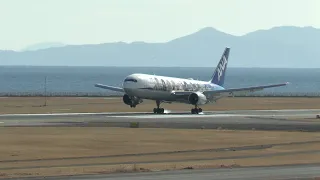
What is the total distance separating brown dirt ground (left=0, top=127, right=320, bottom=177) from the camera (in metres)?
49.2

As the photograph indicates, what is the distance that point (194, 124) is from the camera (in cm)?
8712

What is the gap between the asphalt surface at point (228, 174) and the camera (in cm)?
4168

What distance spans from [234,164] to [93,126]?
3393 cm

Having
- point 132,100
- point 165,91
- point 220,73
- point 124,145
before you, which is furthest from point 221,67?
point 124,145

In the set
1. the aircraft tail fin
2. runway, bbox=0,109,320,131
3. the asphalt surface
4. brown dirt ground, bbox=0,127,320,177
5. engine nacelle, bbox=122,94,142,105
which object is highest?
the aircraft tail fin

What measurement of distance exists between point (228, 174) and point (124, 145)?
2073 cm

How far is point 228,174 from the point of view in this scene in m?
43.3

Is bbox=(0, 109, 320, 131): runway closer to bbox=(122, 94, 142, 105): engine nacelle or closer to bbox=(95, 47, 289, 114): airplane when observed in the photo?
bbox=(95, 47, 289, 114): airplane

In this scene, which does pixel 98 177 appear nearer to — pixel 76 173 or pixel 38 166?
pixel 76 173

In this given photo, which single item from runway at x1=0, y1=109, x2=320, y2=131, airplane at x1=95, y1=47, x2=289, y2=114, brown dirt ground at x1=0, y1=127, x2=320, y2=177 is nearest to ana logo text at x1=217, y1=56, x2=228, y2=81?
airplane at x1=95, y1=47, x2=289, y2=114

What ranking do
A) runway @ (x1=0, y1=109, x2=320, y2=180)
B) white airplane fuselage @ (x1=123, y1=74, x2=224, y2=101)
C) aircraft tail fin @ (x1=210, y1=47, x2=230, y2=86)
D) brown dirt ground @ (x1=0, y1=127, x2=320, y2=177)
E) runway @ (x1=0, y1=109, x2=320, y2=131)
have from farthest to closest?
aircraft tail fin @ (x1=210, y1=47, x2=230, y2=86)
white airplane fuselage @ (x1=123, y1=74, x2=224, y2=101)
runway @ (x1=0, y1=109, x2=320, y2=131)
brown dirt ground @ (x1=0, y1=127, x2=320, y2=177)
runway @ (x1=0, y1=109, x2=320, y2=180)

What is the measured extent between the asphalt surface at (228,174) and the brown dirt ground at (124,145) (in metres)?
2.56

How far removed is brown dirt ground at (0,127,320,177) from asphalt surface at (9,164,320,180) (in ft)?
8.41

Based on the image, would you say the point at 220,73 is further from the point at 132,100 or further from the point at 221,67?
the point at 132,100
